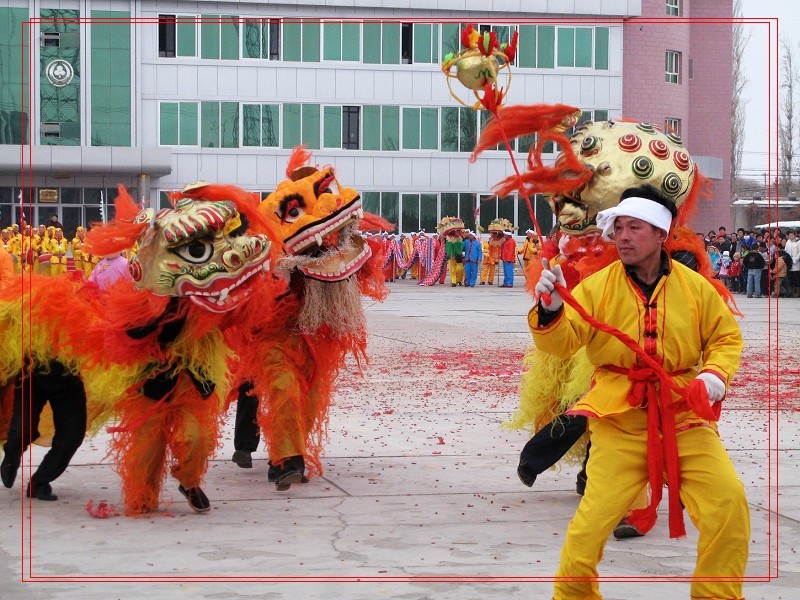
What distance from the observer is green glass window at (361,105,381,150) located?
29.1 meters

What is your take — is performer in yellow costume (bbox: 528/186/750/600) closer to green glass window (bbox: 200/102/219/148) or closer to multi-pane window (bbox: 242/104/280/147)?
multi-pane window (bbox: 242/104/280/147)

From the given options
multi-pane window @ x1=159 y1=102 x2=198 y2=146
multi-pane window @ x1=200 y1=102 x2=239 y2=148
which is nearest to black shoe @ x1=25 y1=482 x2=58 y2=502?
multi-pane window @ x1=200 y1=102 x2=239 y2=148

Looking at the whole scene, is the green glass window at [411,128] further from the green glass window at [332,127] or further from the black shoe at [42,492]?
the black shoe at [42,492]

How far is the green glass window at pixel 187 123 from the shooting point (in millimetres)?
30938

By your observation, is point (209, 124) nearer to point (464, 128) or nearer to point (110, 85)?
point (110, 85)

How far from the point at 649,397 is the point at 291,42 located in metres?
27.4

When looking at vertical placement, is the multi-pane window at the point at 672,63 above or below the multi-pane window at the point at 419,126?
above

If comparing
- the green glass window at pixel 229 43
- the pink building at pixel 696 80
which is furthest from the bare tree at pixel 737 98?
the green glass window at pixel 229 43

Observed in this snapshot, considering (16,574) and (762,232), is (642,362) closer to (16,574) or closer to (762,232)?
(16,574)

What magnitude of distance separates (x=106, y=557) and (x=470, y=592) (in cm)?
161

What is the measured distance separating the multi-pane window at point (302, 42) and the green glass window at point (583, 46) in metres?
10.4

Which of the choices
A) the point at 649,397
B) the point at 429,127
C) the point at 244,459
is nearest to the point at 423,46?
the point at 429,127

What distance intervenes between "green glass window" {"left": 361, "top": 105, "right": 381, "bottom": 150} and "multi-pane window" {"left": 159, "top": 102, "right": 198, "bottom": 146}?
Answer: 4031mm

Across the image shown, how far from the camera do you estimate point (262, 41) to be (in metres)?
28.7
